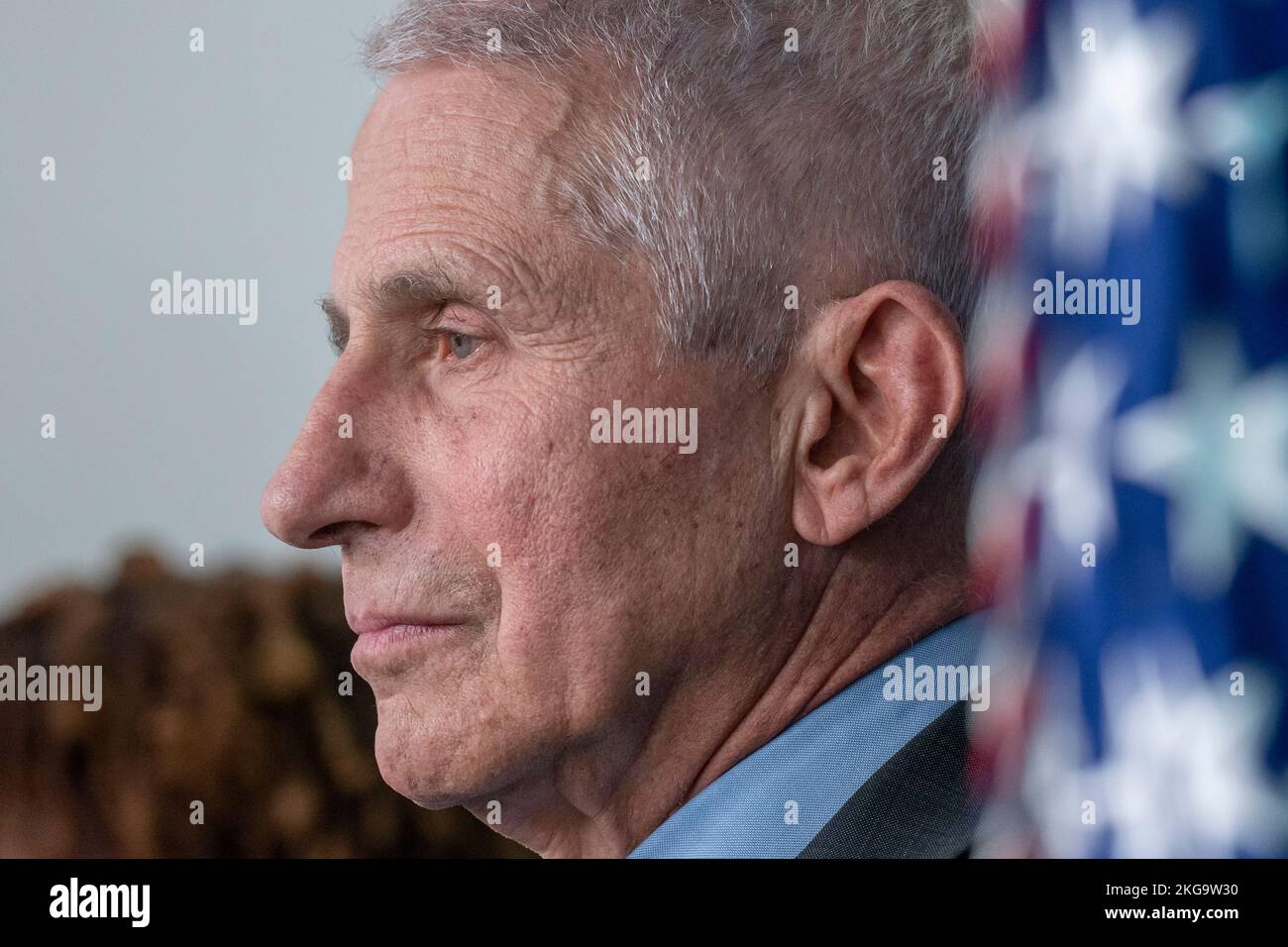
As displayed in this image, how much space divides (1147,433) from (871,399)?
237mm

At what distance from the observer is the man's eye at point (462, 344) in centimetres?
123

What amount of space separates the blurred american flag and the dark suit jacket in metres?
0.05

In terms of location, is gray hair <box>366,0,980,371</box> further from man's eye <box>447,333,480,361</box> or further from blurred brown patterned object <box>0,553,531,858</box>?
blurred brown patterned object <box>0,553,531,858</box>

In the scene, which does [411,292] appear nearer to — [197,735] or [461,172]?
[461,172]

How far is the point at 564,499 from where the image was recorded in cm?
119

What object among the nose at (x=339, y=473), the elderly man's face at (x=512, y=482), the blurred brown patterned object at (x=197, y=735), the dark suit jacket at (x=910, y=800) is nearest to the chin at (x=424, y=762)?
the elderly man's face at (x=512, y=482)

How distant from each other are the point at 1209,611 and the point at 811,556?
0.34 meters

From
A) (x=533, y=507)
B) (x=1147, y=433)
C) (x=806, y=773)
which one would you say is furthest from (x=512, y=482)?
(x=1147, y=433)

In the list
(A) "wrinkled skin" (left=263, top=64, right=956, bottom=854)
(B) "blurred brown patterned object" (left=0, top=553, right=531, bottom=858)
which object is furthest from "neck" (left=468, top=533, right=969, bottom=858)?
(B) "blurred brown patterned object" (left=0, top=553, right=531, bottom=858)

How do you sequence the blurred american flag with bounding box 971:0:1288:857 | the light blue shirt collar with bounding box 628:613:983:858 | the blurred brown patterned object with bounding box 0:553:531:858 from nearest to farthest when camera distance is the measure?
the blurred american flag with bounding box 971:0:1288:857
the light blue shirt collar with bounding box 628:613:983:858
the blurred brown patterned object with bounding box 0:553:531:858

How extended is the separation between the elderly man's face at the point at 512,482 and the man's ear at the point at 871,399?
0.04 meters

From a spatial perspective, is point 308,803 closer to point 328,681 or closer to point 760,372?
point 328,681

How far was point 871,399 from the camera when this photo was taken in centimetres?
119

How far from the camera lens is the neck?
1229mm
